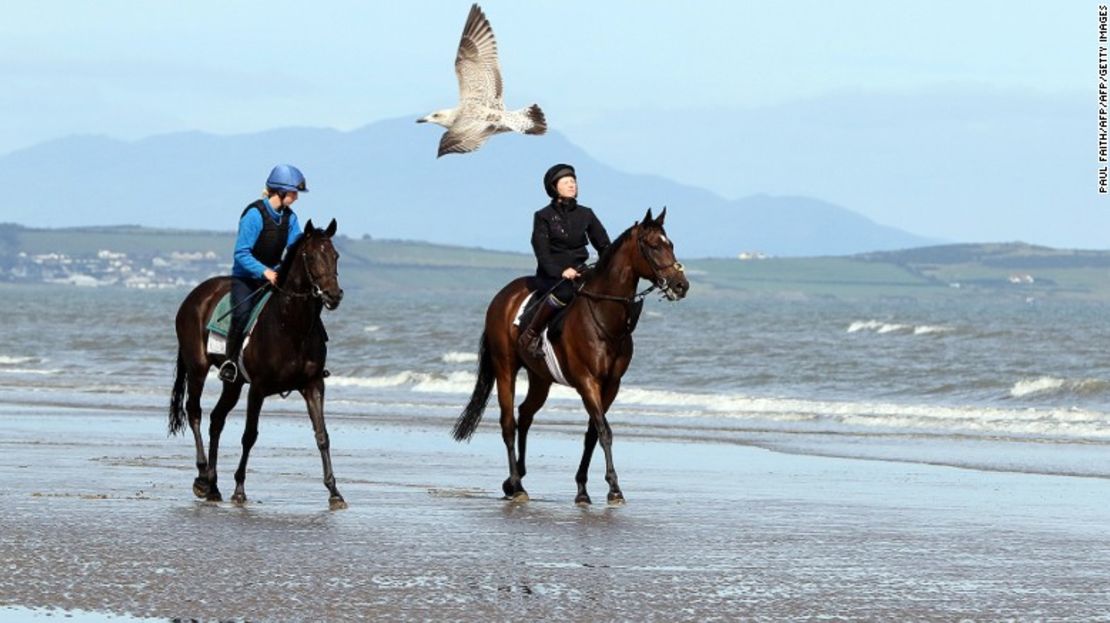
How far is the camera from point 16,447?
784 inches

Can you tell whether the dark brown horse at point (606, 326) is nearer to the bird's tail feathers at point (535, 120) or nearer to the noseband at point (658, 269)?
the noseband at point (658, 269)

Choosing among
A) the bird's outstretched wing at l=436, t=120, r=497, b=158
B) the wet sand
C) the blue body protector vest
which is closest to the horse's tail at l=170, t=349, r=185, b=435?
the wet sand

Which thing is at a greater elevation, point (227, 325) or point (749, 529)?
point (227, 325)

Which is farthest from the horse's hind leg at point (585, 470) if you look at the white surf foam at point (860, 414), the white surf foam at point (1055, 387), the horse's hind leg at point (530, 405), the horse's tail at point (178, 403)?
the white surf foam at point (1055, 387)

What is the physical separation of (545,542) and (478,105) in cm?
1129

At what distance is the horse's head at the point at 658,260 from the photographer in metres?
14.4

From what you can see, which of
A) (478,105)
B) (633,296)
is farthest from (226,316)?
(478,105)

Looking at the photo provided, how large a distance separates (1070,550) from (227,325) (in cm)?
655

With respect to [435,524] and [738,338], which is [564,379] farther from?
[738,338]

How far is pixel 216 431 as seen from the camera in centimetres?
1541

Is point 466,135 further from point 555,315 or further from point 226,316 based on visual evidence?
point 226,316

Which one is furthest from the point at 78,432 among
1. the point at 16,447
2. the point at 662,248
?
the point at 662,248

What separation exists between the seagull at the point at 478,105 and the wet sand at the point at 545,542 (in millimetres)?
4008

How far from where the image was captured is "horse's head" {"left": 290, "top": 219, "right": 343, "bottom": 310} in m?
13.9
